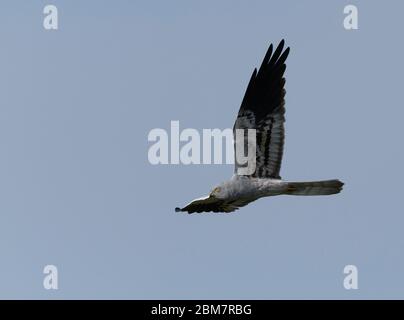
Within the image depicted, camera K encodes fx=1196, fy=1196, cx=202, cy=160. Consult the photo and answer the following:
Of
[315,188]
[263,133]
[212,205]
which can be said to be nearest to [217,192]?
[212,205]

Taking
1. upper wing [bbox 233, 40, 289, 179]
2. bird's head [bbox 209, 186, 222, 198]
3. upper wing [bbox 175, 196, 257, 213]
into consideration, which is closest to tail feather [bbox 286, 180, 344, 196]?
upper wing [bbox 233, 40, 289, 179]

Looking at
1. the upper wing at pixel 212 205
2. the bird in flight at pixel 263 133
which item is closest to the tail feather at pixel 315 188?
the bird in flight at pixel 263 133

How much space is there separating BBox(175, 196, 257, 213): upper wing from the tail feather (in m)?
0.85

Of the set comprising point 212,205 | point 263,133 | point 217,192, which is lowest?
point 212,205

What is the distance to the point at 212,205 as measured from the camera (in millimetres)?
20094

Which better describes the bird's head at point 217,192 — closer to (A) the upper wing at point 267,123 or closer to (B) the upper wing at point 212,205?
(B) the upper wing at point 212,205

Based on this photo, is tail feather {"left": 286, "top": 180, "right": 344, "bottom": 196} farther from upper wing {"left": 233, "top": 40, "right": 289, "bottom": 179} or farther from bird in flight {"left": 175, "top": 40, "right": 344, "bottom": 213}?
upper wing {"left": 233, "top": 40, "right": 289, "bottom": 179}

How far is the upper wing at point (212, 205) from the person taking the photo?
64.9 feet

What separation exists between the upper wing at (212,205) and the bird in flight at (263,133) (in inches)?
0.9

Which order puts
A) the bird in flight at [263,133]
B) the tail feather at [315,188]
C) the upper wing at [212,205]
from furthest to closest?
the upper wing at [212,205] < the bird in flight at [263,133] < the tail feather at [315,188]

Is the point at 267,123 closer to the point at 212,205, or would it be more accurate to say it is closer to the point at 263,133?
the point at 263,133

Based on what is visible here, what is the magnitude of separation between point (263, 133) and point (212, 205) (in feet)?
5.05
